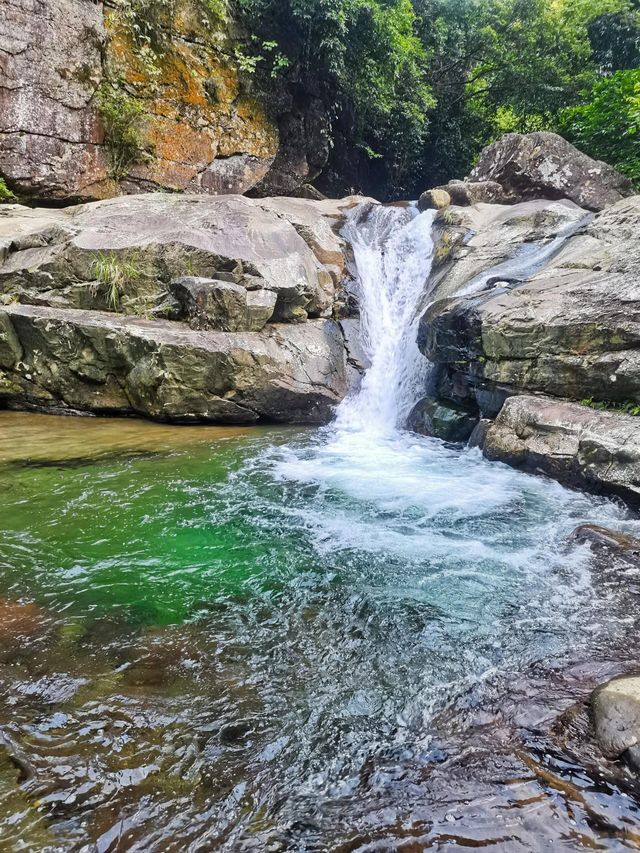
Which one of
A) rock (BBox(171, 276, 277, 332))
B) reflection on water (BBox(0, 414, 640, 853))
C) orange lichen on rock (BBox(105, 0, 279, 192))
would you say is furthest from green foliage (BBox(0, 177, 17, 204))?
reflection on water (BBox(0, 414, 640, 853))

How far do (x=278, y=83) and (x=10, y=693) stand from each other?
15.4 m

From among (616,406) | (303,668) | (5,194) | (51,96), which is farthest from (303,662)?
(51,96)

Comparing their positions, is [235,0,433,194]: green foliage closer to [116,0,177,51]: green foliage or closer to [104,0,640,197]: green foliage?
[104,0,640,197]: green foliage

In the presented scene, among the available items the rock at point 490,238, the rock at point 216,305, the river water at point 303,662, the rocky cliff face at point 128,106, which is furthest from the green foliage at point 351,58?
the river water at point 303,662

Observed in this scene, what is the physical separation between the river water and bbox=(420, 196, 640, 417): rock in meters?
1.55

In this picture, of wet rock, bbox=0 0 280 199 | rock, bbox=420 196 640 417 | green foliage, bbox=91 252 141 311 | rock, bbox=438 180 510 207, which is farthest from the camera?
rock, bbox=438 180 510 207

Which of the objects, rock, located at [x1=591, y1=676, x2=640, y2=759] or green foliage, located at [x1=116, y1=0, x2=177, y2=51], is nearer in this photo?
rock, located at [x1=591, y1=676, x2=640, y2=759]

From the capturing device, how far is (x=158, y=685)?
2.60m

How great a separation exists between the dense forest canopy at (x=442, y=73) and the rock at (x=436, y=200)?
4.12 meters

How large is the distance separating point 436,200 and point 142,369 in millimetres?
8616

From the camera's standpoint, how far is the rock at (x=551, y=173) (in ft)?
38.8

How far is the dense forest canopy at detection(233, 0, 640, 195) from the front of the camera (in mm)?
13070

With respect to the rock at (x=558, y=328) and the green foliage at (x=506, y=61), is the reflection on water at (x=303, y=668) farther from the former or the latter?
the green foliage at (x=506, y=61)

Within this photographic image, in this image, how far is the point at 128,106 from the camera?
11.4 m
